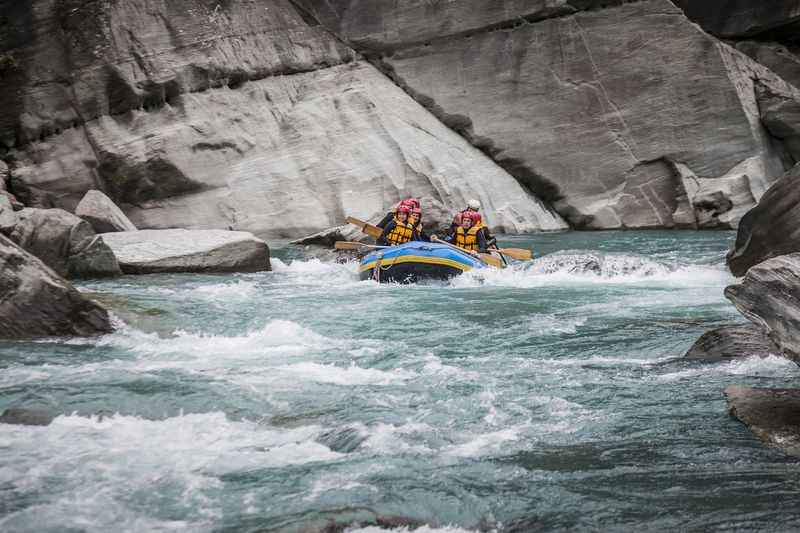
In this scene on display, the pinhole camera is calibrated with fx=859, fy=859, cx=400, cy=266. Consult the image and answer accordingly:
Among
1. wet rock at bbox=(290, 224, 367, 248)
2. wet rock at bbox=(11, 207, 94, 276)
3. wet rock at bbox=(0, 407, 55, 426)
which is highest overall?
wet rock at bbox=(11, 207, 94, 276)

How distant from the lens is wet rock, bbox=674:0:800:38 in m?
24.8

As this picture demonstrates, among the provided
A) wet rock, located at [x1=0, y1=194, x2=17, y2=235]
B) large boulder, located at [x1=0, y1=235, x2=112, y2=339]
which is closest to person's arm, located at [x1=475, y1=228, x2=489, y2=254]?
wet rock, located at [x1=0, y1=194, x2=17, y2=235]

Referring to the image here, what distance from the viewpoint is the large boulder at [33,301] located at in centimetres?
748

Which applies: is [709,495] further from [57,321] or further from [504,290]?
[504,290]

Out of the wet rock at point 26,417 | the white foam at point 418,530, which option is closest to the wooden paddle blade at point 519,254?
the wet rock at point 26,417

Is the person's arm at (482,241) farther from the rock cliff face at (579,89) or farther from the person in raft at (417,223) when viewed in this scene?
the rock cliff face at (579,89)

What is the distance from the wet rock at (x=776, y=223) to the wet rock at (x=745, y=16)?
52.6 ft

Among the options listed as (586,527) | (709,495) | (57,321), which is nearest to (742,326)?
(709,495)

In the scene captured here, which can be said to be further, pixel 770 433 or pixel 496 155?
pixel 496 155

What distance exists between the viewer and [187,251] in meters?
13.5

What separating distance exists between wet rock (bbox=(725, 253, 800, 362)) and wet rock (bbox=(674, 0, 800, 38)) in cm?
2314

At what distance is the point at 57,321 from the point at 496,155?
56.9 ft

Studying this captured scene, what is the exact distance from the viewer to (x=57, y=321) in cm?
771

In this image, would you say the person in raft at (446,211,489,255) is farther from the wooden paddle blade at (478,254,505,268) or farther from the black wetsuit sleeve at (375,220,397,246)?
the black wetsuit sleeve at (375,220,397,246)
